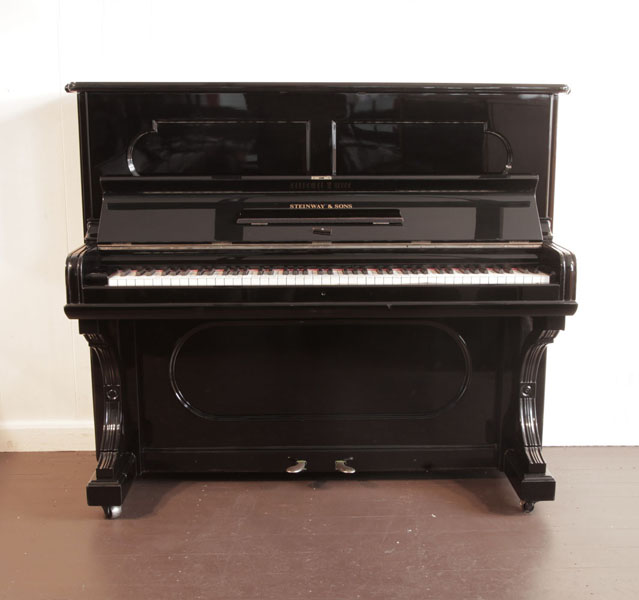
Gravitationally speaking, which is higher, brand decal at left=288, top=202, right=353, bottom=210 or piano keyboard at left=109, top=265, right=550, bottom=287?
brand decal at left=288, top=202, right=353, bottom=210

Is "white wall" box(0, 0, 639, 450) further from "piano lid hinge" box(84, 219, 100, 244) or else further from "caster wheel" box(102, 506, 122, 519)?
"caster wheel" box(102, 506, 122, 519)

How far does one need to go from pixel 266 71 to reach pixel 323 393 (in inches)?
53.0

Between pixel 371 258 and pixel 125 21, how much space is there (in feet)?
4.71

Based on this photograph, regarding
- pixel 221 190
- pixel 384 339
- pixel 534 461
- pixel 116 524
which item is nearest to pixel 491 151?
pixel 384 339

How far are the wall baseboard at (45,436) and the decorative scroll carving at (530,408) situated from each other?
1849 mm

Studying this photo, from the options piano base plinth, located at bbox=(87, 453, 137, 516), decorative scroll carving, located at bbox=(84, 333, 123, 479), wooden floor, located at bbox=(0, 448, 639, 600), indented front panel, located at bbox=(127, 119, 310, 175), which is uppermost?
indented front panel, located at bbox=(127, 119, 310, 175)

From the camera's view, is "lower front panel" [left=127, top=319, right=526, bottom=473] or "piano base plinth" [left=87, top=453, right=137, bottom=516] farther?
"lower front panel" [left=127, top=319, right=526, bottom=473]

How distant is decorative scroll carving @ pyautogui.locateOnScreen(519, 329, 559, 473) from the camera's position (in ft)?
6.90

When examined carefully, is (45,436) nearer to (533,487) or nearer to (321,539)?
(321,539)

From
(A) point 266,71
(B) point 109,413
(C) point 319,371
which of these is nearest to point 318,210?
(C) point 319,371

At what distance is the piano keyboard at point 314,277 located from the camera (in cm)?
190

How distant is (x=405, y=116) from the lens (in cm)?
212

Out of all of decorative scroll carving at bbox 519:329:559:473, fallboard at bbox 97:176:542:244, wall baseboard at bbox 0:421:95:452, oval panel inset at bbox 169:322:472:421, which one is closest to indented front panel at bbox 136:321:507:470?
oval panel inset at bbox 169:322:472:421

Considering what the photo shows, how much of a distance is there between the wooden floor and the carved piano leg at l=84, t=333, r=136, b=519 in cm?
9
